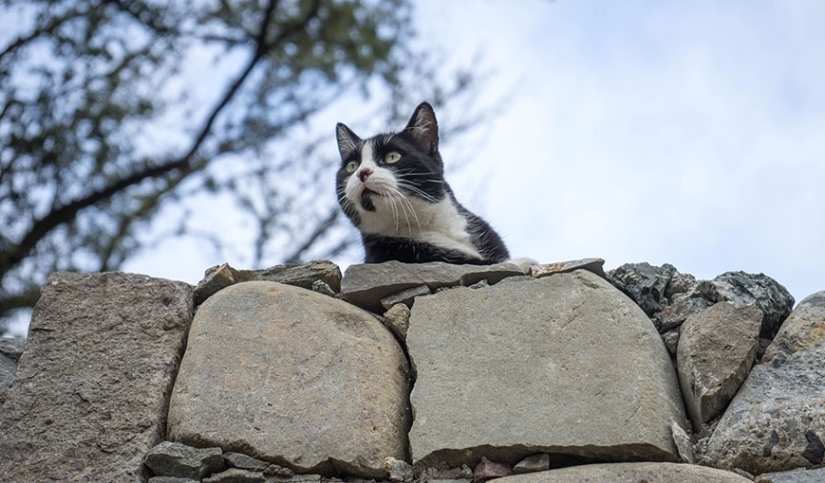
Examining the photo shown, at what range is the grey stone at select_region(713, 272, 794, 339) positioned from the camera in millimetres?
2516

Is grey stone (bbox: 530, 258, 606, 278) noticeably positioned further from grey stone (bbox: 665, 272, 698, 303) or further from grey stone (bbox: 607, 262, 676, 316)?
grey stone (bbox: 665, 272, 698, 303)


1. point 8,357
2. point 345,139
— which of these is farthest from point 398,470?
point 345,139

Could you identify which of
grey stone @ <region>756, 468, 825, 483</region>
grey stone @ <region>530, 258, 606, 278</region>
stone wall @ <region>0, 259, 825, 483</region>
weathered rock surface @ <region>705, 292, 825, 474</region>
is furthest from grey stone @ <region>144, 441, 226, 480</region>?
grey stone @ <region>756, 468, 825, 483</region>

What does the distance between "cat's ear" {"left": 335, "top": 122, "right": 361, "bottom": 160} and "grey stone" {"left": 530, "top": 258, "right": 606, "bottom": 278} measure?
133cm

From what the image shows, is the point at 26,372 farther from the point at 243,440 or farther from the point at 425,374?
the point at 425,374

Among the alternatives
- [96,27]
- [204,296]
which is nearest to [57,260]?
[96,27]

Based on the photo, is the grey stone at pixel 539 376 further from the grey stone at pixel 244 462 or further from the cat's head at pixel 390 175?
→ the cat's head at pixel 390 175

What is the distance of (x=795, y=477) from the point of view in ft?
6.82

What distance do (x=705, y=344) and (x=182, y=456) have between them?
4.70ft

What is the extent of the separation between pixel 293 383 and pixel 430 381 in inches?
15.1

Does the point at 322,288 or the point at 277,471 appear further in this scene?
the point at 322,288

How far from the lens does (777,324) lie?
8.29ft

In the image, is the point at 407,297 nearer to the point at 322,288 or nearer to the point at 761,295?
the point at 322,288

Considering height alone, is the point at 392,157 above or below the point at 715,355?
above
